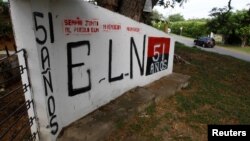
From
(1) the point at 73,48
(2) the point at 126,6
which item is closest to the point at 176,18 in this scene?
(2) the point at 126,6

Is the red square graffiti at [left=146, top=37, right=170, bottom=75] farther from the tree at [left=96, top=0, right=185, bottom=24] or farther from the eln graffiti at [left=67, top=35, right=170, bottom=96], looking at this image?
the tree at [left=96, top=0, right=185, bottom=24]

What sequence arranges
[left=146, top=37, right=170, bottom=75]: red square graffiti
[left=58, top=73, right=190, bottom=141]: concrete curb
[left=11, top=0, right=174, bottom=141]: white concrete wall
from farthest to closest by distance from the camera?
[left=146, top=37, right=170, bottom=75]: red square graffiti < [left=58, top=73, right=190, bottom=141]: concrete curb < [left=11, top=0, right=174, bottom=141]: white concrete wall

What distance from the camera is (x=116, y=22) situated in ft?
13.7

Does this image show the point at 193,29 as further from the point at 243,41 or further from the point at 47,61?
the point at 47,61

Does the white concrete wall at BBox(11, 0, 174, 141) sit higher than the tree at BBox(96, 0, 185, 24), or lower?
lower

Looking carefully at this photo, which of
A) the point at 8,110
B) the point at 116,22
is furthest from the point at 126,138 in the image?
the point at 8,110

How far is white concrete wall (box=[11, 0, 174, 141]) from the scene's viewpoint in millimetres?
2607

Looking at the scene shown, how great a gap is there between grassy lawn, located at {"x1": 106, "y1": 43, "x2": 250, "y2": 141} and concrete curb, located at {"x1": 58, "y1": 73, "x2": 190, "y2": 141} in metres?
0.13

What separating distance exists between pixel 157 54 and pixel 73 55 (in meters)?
3.07

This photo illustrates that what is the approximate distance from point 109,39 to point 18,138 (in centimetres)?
204

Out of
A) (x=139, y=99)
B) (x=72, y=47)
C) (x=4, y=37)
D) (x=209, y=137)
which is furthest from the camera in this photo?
(x=4, y=37)

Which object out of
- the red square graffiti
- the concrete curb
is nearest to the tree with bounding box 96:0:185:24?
the red square graffiti

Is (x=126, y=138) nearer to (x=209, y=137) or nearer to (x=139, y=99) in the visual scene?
(x=139, y=99)

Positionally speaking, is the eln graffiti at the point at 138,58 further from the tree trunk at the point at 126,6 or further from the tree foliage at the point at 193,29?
the tree foliage at the point at 193,29
